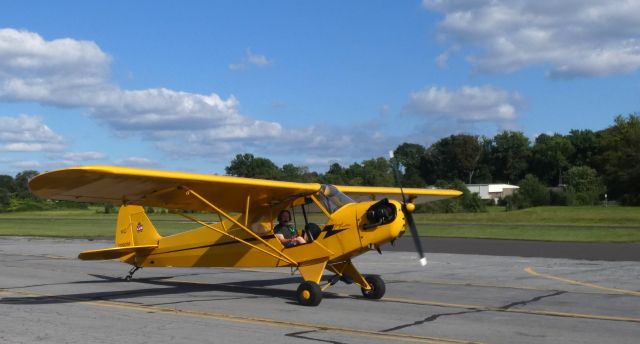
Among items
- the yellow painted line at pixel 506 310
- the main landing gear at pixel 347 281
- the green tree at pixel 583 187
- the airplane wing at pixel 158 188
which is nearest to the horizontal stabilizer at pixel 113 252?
the airplane wing at pixel 158 188

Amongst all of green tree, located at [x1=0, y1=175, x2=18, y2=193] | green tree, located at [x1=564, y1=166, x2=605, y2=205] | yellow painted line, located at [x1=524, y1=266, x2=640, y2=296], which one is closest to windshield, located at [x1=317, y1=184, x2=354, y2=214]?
yellow painted line, located at [x1=524, y1=266, x2=640, y2=296]

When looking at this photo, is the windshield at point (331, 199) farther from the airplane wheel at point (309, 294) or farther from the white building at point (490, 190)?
the white building at point (490, 190)

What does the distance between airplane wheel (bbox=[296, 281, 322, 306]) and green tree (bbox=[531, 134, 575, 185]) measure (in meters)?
113

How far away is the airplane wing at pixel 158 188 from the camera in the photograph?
1043 cm

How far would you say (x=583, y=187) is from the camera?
85188mm

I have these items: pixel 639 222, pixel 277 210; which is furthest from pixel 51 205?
pixel 277 210

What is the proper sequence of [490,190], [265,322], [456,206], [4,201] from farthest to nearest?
[490,190] < [4,201] < [456,206] < [265,322]

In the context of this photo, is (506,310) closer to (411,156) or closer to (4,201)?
(4,201)

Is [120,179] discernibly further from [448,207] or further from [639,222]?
[448,207]

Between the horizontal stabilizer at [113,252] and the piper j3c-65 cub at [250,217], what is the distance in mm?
23

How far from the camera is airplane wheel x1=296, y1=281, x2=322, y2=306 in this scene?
37.6 ft

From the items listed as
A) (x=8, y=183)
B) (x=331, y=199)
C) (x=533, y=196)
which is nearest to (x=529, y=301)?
(x=331, y=199)

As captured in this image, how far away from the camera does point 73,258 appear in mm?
22906

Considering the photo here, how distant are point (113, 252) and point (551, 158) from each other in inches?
4569
